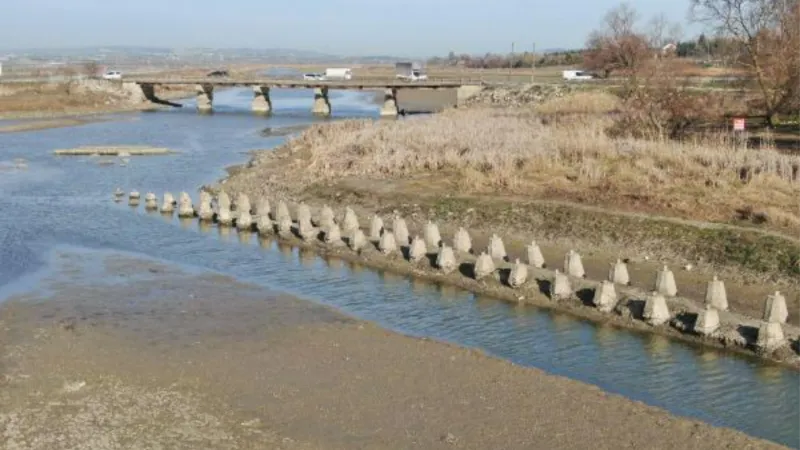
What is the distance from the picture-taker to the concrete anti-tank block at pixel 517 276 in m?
18.8

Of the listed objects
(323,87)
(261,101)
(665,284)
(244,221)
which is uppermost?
(323,87)

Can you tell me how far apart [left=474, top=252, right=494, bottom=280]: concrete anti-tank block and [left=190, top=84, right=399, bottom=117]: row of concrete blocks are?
6331cm

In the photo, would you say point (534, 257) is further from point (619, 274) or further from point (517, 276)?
point (619, 274)

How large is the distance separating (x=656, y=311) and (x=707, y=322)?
99 centimetres

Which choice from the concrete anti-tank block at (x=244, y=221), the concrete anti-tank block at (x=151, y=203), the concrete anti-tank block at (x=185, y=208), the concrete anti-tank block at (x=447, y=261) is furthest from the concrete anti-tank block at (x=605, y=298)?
the concrete anti-tank block at (x=151, y=203)

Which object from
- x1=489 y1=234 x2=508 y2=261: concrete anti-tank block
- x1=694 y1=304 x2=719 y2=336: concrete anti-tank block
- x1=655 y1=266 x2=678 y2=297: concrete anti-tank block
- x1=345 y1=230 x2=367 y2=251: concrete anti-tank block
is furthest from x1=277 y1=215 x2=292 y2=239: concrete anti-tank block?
x1=694 y1=304 x2=719 y2=336: concrete anti-tank block

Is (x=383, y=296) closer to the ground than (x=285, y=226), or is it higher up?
closer to the ground

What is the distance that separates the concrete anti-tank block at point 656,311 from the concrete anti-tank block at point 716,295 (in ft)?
2.61

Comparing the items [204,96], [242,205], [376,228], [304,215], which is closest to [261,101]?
[204,96]

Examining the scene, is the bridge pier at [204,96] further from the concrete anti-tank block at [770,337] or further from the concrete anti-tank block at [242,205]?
the concrete anti-tank block at [770,337]

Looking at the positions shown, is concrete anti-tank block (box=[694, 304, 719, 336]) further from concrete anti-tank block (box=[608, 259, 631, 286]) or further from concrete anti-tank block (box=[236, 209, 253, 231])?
concrete anti-tank block (box=[236, 209, 253, 231])

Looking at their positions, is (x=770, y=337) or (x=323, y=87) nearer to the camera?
(x=770, y=337)

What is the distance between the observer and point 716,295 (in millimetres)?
16438

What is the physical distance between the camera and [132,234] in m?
26.4
